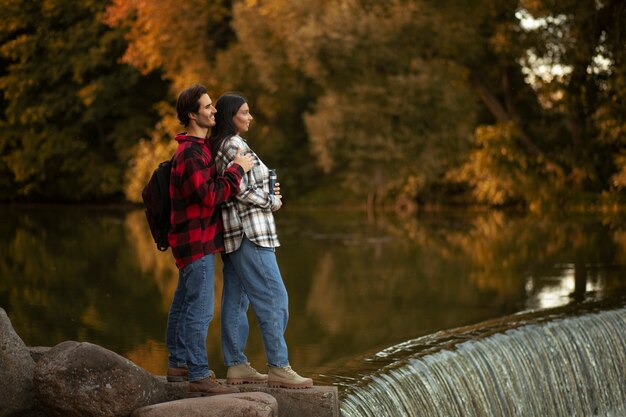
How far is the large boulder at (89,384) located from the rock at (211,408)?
0.39ft

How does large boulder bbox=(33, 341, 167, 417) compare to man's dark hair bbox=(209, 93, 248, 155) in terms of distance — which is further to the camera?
man's dark hair bbox=(209, 93, 248, 155)

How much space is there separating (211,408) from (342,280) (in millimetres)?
8436

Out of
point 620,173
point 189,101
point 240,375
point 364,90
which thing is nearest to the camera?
point 189,101

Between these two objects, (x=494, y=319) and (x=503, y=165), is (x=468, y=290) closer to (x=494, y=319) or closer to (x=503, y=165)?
(x=494, y=319)

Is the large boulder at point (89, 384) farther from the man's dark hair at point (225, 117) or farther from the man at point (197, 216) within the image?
the man's dark hair at point (225, 117)

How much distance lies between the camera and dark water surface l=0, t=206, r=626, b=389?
30.3 feet

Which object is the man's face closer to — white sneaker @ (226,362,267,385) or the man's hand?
the man's hand

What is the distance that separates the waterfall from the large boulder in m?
1.69

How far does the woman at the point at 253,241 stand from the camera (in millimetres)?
5324

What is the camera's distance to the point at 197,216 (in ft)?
17.4

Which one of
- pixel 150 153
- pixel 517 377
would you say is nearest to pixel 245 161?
pixel 517 377

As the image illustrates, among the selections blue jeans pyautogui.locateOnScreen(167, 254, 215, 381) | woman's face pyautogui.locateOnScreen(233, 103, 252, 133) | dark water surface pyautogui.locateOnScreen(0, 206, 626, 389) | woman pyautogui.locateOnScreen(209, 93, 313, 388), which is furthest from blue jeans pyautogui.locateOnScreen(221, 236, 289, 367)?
dark water surface pyautogui.locateOnScreen(0, 206, 626, 389)

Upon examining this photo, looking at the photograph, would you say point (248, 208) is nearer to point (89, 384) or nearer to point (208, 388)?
point (208, 388)

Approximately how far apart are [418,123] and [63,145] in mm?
12088
